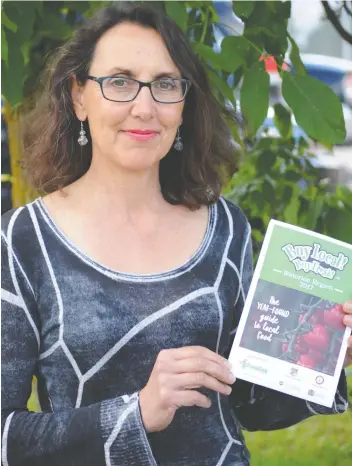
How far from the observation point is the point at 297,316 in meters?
1.29

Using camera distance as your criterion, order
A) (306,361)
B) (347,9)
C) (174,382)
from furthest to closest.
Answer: (347,9)
(306,361)
(174,382)

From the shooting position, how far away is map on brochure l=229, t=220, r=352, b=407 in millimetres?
1279

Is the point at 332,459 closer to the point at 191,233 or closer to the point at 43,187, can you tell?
the point at 191,233

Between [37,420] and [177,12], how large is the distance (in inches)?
33.2

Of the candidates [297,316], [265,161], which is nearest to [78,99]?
[297,316]

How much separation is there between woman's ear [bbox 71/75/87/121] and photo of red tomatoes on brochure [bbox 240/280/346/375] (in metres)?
0.42

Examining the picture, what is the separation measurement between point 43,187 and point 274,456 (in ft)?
3.25

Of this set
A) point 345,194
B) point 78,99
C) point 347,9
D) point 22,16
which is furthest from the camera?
point 347,9

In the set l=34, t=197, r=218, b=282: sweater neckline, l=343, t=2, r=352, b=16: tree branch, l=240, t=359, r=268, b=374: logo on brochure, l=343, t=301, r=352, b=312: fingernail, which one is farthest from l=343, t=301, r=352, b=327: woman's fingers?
l=343, t=2, r=352, b=16: tree branch

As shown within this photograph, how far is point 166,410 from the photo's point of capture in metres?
1.19

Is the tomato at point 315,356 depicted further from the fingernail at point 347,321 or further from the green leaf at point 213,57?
the green leaf at point 213,57

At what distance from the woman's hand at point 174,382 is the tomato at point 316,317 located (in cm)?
17

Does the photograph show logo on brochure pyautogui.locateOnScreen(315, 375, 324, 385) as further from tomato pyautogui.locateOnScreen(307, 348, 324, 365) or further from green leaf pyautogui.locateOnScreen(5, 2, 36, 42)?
green leaf pyautogui.locateOnScreen(5, 2, 36, 42)

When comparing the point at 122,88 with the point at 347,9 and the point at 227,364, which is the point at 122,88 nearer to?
the point at 227,364
